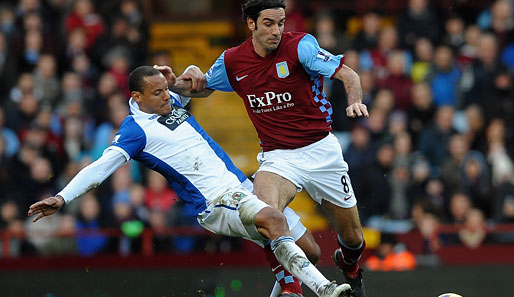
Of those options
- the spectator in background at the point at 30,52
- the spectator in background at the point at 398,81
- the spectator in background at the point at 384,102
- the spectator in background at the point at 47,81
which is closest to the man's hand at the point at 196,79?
the spectator in background at the point at 384,102

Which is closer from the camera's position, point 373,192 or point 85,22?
point 373,192

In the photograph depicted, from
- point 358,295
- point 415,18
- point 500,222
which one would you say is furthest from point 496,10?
point 358,295

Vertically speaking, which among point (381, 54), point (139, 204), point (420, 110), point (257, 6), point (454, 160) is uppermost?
point (257, 6)

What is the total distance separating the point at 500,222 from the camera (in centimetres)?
1409

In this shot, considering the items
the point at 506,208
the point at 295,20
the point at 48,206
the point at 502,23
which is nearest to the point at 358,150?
the point at 506,208

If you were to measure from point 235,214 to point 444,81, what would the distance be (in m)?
7.05

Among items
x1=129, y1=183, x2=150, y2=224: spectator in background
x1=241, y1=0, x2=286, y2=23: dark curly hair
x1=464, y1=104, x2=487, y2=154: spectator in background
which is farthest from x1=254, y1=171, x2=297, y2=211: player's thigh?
x1=464, y1=104, x2=487, y2=154: spectator in background

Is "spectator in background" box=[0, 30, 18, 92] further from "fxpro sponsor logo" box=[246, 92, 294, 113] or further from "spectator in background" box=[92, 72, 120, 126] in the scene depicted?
"fxpro sponsor logo" box=[246, 92, 294, 113]

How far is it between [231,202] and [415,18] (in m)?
7.93

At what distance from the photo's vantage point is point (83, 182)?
901 centimetres

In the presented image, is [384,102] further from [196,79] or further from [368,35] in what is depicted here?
[196,79]

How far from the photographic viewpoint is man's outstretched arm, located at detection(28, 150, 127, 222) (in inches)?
347

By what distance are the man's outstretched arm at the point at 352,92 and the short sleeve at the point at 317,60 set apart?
66 millimetres

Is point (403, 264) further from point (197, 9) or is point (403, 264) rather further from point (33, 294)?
point (197, 9)
